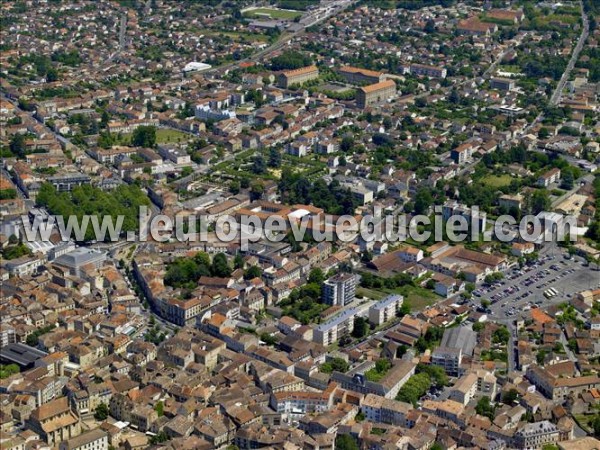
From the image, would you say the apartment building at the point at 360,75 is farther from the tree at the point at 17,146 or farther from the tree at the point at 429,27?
the tree at the point at 17,146

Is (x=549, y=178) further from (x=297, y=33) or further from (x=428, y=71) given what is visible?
(x=297, y=33)

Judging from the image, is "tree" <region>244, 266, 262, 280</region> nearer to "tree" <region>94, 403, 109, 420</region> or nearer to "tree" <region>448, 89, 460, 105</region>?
"tree" <region>94, 403, 109, 420</region>

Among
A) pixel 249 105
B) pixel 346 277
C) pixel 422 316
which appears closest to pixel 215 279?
pixel 346 277

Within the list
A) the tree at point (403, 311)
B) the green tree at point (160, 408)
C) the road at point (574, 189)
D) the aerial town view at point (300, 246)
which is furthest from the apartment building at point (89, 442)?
the road at point (574, 189)

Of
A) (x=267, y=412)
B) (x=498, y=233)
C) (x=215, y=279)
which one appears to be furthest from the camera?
(x=498, y=233)

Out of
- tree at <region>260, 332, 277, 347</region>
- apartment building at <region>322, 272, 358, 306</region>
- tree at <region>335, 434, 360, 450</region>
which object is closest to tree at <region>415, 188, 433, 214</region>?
apartment building at <region>322, 272, 358, 306</region>

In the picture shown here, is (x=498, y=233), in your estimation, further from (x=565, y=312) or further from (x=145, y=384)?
(x=145, y=384)
